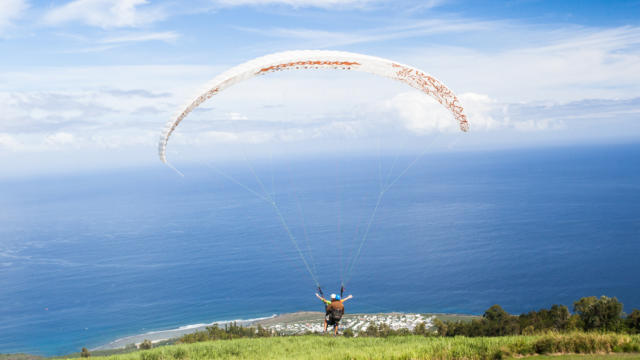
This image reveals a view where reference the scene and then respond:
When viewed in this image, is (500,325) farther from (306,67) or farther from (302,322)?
(302,322)

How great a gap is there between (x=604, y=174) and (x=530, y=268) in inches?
4922

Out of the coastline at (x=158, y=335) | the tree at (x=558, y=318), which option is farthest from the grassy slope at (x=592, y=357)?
the coastline at (x=158, y=335)

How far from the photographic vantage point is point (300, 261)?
67.5 m

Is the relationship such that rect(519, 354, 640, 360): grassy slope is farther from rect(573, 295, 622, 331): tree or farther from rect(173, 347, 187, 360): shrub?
rect(573, 295, 622, 331): tree

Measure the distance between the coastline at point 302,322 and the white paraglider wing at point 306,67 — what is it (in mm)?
29888

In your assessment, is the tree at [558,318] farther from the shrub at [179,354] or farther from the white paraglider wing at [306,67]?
the shrub at [179,354]

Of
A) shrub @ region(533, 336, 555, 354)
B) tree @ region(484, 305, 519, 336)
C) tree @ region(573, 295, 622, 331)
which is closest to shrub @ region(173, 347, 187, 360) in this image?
shrub @ region(533, 336, 555, 354)

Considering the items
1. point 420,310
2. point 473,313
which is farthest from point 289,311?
point 473,313

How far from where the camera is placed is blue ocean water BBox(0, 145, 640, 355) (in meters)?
→ 49.8

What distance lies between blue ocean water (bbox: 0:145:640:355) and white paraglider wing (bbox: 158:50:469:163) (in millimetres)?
40299

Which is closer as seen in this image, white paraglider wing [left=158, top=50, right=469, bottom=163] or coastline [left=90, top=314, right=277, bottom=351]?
white paraglider wing [left=158, top=50, right=469, bottom=163]

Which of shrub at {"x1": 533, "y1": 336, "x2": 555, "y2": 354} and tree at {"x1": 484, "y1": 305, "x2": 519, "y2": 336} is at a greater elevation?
shrub at {"x1": 533, "y1": 336, "x2": 555, "y2": 354}

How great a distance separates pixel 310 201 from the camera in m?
118

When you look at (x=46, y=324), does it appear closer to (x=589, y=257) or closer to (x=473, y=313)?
(x=473, y=313)
